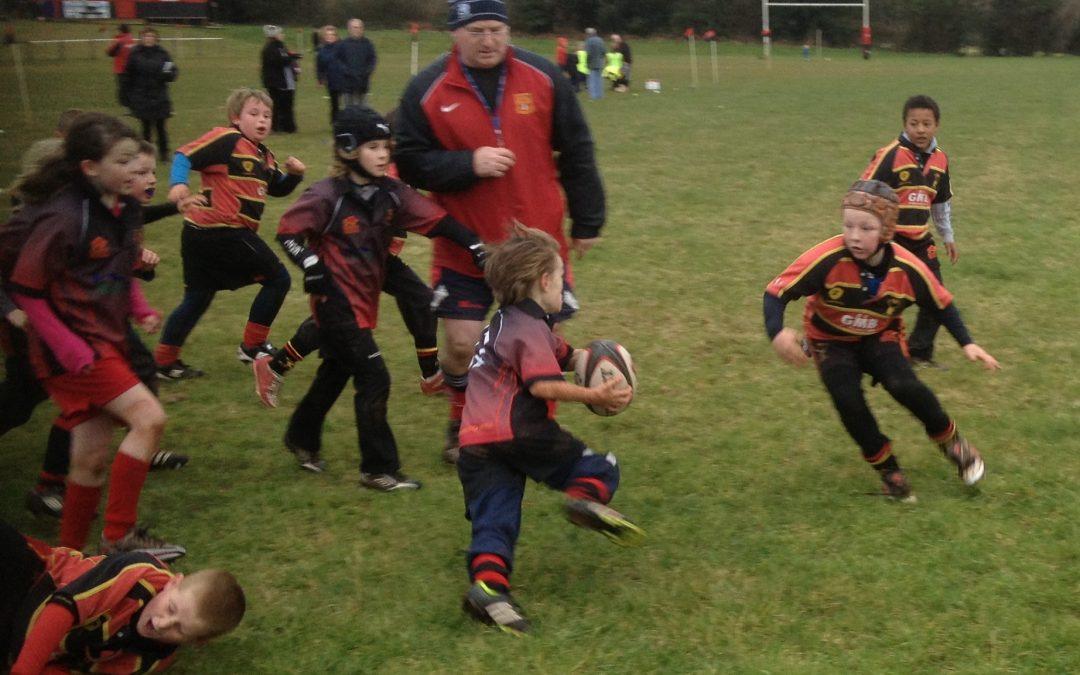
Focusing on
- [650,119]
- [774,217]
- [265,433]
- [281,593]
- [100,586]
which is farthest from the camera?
[650,119]

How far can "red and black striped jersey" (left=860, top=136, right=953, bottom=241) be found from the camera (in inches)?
292

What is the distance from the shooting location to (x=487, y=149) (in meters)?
5.39

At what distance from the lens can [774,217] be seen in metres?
12.9

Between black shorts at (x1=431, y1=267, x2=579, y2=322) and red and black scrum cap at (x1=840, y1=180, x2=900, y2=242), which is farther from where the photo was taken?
black shorts at (x1=431, y1=267, x2=579, y2=322)

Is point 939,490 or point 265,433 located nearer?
point 939,490

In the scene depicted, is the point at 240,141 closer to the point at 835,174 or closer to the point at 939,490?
the point at 939,490

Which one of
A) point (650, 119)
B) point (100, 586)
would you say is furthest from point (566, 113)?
point (650, 119)

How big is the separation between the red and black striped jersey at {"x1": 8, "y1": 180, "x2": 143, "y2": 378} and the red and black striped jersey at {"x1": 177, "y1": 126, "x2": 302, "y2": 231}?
2.51 metres

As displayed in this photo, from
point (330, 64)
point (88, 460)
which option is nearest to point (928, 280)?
point (88, 460)

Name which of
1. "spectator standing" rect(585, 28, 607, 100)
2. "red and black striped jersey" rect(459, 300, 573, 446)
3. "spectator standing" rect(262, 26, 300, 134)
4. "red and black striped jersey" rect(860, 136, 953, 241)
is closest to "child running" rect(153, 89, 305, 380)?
"red and black striped jersey" rect(459, 300, 573, 446)

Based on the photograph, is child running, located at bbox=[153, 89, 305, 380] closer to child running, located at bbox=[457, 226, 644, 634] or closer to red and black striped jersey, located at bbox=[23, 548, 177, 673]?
child running, located at bbox=[457, 226, 644, 634]

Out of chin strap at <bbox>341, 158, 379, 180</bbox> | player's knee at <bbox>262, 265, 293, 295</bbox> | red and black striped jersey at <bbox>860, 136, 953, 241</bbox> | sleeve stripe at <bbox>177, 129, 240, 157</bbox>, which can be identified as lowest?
player's knee at <bbox>262, 265, 293, 295</bbox>

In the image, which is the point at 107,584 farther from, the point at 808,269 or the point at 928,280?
the point at 928,280

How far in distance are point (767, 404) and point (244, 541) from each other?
3306mm
